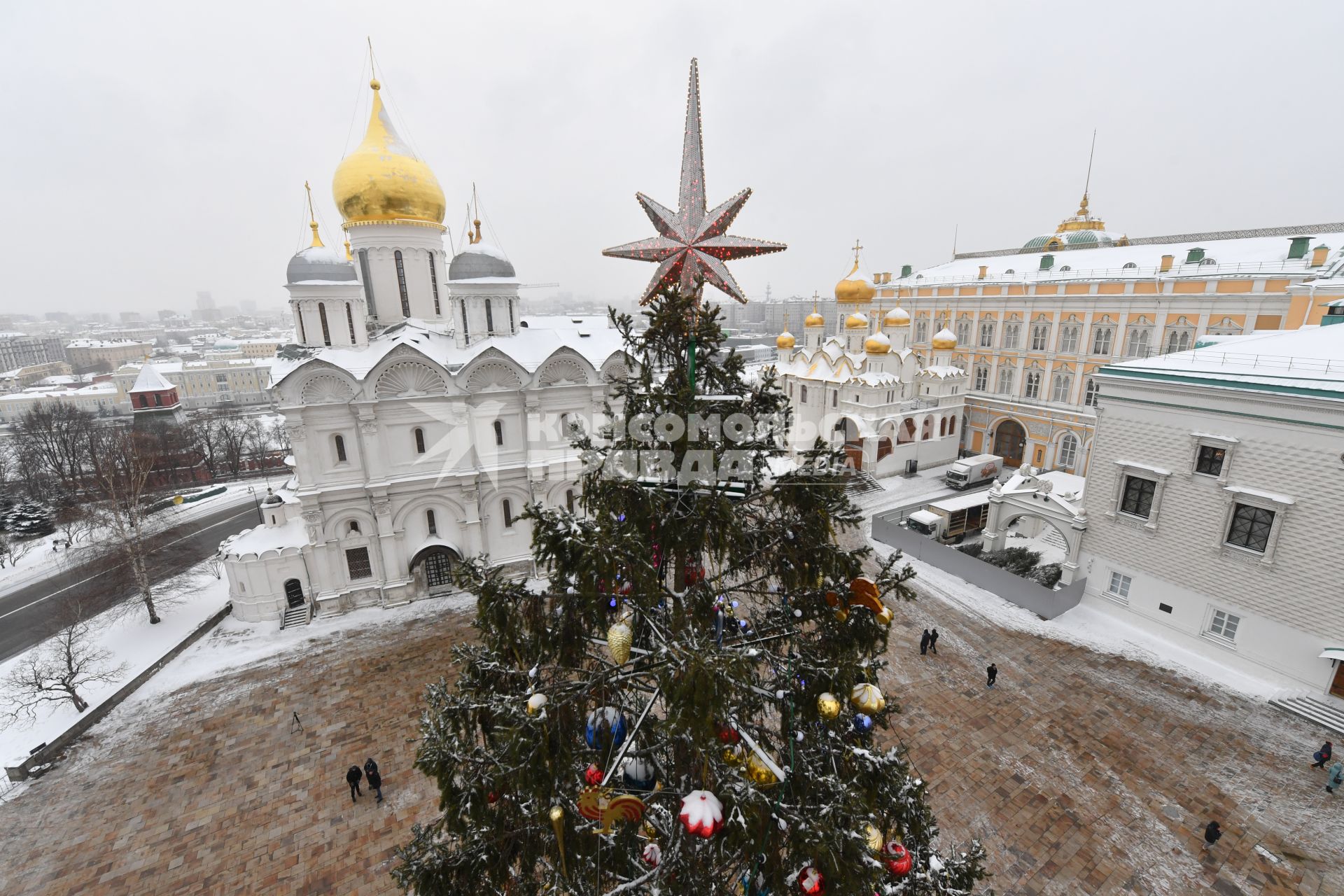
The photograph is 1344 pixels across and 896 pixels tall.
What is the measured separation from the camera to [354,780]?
11.5 metres

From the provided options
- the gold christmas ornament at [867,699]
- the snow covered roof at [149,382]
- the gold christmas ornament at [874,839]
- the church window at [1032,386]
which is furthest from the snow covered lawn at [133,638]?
the church window at [1032,386]

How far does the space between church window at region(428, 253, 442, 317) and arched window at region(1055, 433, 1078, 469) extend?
32.3 metres

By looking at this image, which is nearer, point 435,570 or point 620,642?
point 620,642

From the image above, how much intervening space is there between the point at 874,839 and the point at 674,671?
2.52m

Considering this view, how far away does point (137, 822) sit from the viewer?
1131cm

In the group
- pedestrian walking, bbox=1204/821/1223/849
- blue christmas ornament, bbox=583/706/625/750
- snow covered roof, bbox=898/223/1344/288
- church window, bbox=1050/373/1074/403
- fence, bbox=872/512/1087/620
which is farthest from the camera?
church window, bbox=1050/373/1074/403

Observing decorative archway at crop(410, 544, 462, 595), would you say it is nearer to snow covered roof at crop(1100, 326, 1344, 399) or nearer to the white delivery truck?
snow covered roof at crop(1100, 326, 1344, 399)

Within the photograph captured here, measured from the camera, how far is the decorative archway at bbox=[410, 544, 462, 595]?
63.3ft

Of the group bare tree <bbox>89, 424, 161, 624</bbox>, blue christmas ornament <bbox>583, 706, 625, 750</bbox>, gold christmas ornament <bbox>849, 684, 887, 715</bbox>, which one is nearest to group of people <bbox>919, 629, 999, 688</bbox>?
gold christmas ornament <bbox>849, 684, 887, 715</bbox>

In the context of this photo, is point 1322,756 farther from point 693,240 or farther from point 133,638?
point 133,638

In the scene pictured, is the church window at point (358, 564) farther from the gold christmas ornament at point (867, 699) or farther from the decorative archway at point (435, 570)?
the gold christmas ornament at point (867, 699)

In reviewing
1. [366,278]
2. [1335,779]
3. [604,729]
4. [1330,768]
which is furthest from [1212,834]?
[366,278]

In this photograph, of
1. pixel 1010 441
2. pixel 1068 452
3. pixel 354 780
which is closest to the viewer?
pixel 354 780

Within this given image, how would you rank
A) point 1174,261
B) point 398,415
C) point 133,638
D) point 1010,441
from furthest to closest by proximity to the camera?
1. point 1010,441
2. point 1174,261
3. point 398,415
4. point 133,638
